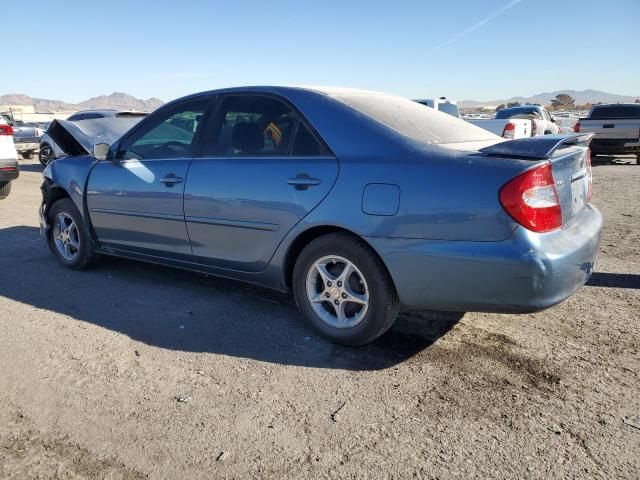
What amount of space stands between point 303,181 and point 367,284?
2.54ft

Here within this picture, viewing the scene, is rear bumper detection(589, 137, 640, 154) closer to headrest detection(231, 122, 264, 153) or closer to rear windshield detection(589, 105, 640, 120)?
rear windshield detection(589, 105, 640, 120)

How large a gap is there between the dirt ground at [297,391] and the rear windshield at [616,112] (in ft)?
42.4

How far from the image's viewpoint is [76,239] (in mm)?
5074

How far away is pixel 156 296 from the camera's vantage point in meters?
Answer: 4.35

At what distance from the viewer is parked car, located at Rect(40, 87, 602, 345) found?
9.14 feet

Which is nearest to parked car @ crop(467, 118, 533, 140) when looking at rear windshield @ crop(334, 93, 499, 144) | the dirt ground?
the dirt ground

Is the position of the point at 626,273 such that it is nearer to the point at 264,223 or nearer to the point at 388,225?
the point at 388,225

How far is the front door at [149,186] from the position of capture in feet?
13.6

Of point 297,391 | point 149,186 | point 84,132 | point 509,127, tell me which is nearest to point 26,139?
point 84,132

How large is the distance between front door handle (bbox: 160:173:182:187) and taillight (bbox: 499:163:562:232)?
2.44m

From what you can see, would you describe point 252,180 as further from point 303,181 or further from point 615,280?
point 615,280

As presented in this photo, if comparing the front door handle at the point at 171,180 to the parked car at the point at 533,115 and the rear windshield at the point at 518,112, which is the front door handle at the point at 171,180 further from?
the rear windshield at the point at 518,112

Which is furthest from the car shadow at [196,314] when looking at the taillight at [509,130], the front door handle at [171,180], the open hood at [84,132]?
the taillight at [509,130]

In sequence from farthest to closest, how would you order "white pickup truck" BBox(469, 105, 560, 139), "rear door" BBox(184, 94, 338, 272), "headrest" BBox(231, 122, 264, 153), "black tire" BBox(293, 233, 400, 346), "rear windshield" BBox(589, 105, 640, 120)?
1. "rear windshield" BBox(589, 105, 640, 120)
2. "white pickup truck" BBox(469, 105, 560, 139)
3. "headrest" BBox(231, 122, 264, 153)
4. "rear door" BBox(184, 94, 338, 272)
5. "black tire" BBox(293, 233, 400, 346)
